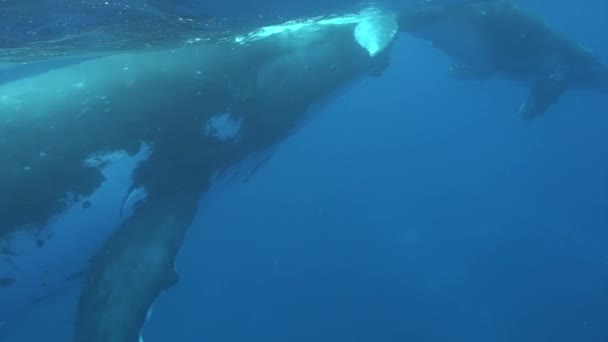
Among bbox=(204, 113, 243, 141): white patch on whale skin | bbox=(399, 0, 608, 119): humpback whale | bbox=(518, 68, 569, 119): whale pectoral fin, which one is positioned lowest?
bbox=(518, 68, 569, 119): whale pectoral fin

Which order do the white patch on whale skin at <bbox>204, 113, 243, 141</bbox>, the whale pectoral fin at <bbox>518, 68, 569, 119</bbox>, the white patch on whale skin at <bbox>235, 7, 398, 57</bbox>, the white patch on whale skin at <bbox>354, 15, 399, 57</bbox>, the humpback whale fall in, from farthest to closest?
the whale pectoral fin at <bbox>518, 68, 569, 119</bbox>, the humpback whale, the white patch on whale skin at <bbox>354, 15, 399, 57</bbox>, the white patch on whale skin at <bbox>235, 7, 398, 57</bbox>, the white patch on whale skin at <bbox>204, 113, 243, 141</bbox>

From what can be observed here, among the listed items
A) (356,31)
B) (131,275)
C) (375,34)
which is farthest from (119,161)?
(375,34)

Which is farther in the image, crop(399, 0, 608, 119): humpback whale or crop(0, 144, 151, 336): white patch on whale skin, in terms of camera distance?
crop(399, 0, 608, 119): humpback whale

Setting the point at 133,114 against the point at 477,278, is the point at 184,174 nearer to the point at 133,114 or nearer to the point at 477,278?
the point at 133,114

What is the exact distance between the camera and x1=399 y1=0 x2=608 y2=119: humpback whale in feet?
51.5

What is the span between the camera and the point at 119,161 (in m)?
8.00

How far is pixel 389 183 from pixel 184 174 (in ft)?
156

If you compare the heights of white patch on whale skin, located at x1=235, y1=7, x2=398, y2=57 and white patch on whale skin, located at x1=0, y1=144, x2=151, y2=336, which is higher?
white patch on whale skin, located at x1=235, y1=7, x2=398, y2=57

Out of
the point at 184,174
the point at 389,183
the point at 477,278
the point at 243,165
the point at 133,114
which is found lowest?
the point at 389,183

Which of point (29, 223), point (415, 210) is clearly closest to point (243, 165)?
point (29, 223)

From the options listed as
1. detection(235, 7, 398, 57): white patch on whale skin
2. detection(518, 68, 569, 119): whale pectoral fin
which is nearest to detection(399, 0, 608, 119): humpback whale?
detection(518, 68, 569, 119): whale pectoral fin

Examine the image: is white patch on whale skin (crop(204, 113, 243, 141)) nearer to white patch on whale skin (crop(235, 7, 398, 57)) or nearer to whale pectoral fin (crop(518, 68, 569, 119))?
white patch on whale skin (crop(235, 7, 398, 57))

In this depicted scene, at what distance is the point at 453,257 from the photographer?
42.1 meters

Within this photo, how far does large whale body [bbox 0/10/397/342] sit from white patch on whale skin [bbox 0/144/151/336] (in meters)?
0.02
